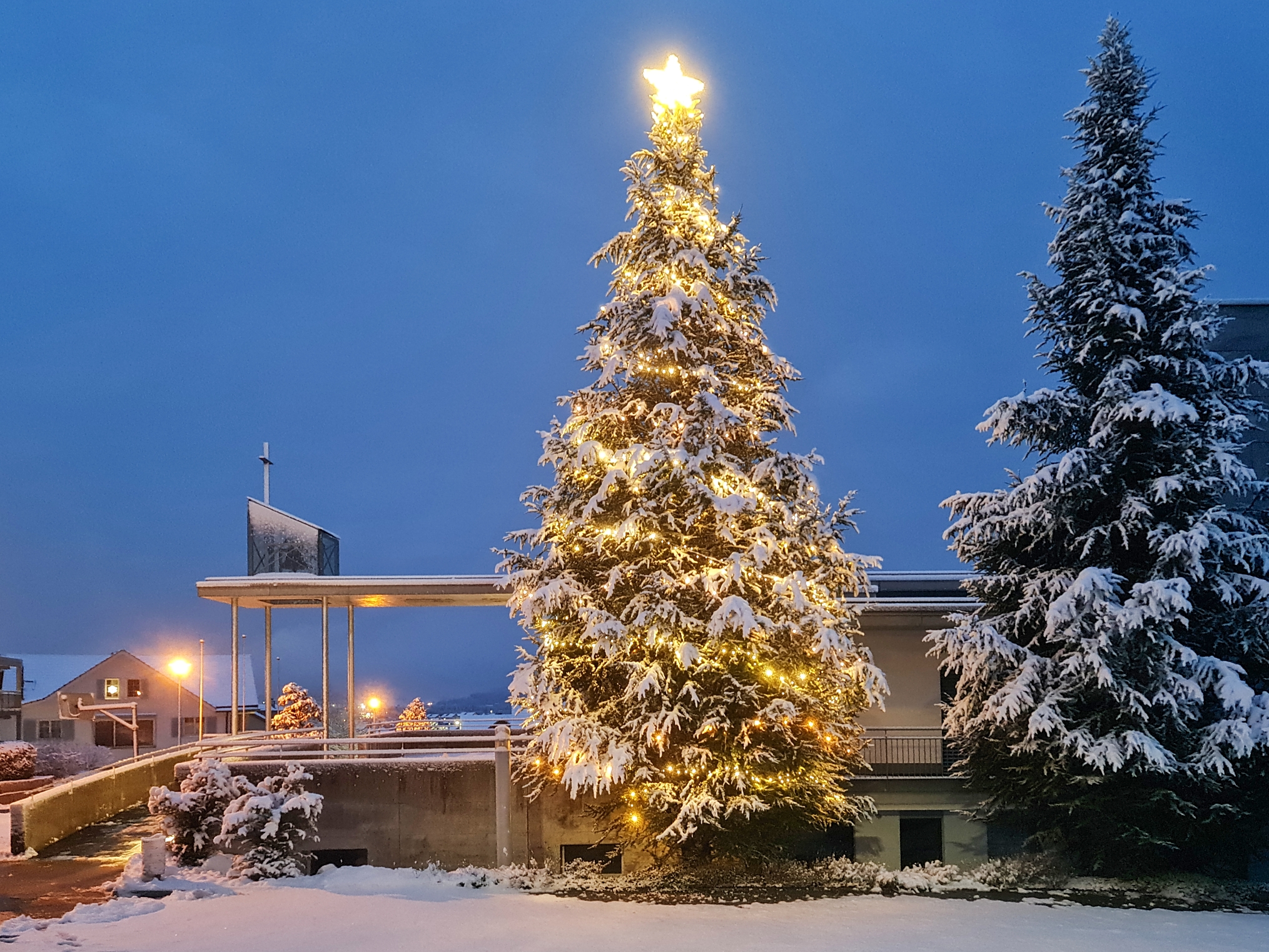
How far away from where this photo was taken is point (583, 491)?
15023mm

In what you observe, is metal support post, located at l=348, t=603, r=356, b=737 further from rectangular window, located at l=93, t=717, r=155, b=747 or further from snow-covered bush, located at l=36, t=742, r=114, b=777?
rectangular window, located at l=93, t=717, r=155, b=747

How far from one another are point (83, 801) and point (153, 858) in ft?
18.2

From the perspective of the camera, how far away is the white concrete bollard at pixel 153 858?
1420 cm

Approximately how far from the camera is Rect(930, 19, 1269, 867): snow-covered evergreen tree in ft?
44.6

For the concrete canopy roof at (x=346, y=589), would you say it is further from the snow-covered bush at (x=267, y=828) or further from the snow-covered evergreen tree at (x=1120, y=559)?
the snow-covered evergreen tree at (x=1120, y=559)

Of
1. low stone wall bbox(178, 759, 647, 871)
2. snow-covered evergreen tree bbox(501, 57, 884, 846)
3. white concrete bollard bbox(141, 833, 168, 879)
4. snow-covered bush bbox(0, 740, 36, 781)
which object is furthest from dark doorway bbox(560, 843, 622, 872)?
snow-covered bush bbox(0, 740, 36, 781)

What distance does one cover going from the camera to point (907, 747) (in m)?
18.0

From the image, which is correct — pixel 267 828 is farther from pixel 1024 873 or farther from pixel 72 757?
pixel 72 757

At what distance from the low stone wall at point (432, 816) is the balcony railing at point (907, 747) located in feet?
17.3

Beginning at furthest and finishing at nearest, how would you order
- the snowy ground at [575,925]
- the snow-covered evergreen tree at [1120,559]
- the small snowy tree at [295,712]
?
the small snowy tree at [295,712], the snow-covered evergreen tree at [1120,559], the snowy ground at [575,925]

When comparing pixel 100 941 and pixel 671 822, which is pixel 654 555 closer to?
pixel 671 822

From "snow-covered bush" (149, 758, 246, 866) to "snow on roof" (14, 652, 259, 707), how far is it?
45688 mm

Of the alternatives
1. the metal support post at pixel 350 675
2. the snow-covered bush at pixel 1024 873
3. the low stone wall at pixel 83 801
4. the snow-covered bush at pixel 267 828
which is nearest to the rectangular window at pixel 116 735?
the low stone wall at pixel 83 801

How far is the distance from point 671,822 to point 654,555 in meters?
3.95
